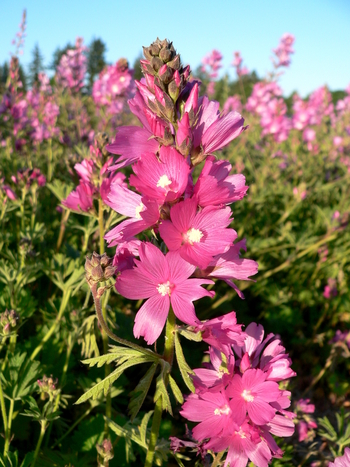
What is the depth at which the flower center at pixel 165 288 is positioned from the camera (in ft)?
4.17

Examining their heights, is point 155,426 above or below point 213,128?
below

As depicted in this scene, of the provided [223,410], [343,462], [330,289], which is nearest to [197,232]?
[223,410]

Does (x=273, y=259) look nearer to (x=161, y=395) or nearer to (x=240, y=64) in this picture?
(x=161, y=395)

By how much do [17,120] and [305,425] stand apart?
455 centimetres

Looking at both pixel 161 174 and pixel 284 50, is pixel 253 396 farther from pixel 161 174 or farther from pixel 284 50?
pixel 284 50

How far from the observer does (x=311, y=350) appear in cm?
390

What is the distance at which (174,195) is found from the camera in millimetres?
1201

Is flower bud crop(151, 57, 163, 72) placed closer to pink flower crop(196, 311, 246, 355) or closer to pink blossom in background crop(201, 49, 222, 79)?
pink flower crop(196, 311, 246, 355)

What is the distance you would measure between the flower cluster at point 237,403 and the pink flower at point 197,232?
0.23 m

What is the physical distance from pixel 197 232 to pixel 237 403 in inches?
23.4

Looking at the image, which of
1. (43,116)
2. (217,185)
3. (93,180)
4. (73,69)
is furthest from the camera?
Result: (73,69)

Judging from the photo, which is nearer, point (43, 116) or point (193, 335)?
point (193, 335)

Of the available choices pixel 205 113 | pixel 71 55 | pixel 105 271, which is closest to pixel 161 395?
pixel 105 271

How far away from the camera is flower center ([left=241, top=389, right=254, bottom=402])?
4.28ft
